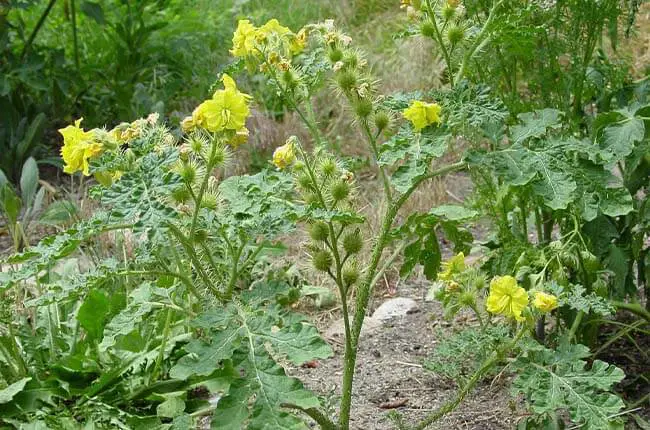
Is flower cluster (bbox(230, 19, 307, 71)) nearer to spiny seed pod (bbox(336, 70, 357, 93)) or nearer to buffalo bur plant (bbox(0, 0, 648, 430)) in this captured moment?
buffalo bur plant (bbox(0, 0, 648, 430))

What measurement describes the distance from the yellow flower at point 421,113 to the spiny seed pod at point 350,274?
39 cm

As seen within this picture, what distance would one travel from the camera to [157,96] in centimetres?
570

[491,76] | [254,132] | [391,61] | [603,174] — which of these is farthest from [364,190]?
[603,174]

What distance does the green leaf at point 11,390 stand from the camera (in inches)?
106

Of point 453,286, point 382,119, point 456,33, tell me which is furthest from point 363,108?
point 453,286

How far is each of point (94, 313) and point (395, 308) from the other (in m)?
1.17

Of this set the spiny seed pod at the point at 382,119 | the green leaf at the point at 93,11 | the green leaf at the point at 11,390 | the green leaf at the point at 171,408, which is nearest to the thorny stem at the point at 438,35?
the spiny seed pod at the point at 382,119

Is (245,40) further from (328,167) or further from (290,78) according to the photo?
(328,167)

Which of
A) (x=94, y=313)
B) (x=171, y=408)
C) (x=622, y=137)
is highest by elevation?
(x=622, y=137)

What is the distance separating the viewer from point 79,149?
2018mm

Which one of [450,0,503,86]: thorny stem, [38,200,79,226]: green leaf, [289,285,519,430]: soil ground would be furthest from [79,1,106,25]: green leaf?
[450,0,503,86]: thorny stem

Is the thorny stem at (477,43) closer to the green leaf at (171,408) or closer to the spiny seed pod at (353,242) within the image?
the spiny seed pod at (353,242)

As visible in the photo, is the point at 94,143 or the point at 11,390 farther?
the point at 11,390

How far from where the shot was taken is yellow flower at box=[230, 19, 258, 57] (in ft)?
7.73
